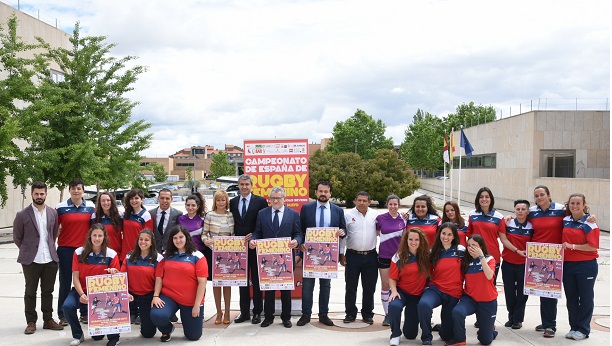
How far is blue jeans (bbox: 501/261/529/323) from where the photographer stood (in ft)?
25.5

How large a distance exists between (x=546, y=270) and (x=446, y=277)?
1423 mm

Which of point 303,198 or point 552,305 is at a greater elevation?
point 303,198

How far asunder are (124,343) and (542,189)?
19.0ft

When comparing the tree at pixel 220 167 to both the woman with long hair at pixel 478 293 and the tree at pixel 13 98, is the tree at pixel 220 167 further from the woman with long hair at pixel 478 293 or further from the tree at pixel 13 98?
the woman with long hair at pixel 478 293

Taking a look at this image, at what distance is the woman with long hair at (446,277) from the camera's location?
7000 millimetres

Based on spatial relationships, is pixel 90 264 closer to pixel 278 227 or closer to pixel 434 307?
pixel 278 227

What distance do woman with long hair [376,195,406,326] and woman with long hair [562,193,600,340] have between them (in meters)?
2.12

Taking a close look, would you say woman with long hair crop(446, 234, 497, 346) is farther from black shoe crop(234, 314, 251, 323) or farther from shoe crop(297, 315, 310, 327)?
black shoe crop(234, 314, 251, 323)

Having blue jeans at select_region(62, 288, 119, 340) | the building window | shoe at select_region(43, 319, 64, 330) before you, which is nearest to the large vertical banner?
blue jeans at select_region(62, 288, 119, 340)

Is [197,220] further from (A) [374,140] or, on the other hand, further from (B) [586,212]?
(A) [374,140]

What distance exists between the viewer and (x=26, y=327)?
25.7ft

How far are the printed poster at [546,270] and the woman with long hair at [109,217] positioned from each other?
5592 mm

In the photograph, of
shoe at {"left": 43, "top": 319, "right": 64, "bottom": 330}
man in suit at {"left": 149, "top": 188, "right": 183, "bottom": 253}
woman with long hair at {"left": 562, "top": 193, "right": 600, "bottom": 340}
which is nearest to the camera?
woman with long hair at {"left": 562, "top": 193, "right": 600, "bottom": 340}

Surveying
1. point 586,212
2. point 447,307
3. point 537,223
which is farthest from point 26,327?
point 586,212
